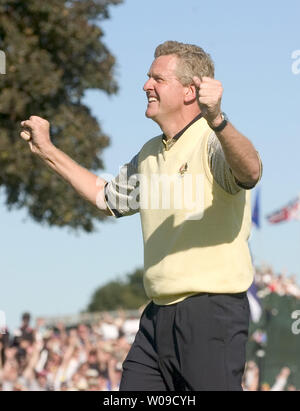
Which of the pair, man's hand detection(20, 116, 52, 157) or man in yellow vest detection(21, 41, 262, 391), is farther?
man's hand detection(20, 116, 52, 157)

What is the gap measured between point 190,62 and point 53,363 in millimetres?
11479

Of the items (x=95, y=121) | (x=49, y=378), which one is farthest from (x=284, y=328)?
(x=95, y=121)

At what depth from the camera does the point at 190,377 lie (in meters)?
4.77

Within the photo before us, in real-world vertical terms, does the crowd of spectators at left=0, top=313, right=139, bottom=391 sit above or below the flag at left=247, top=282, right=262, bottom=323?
below

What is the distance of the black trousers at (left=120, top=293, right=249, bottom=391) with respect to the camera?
4.75m

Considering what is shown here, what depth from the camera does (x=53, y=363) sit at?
16.0 meters

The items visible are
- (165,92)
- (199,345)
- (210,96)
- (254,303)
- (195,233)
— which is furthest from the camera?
(254,303)

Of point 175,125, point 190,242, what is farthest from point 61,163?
point 190,242

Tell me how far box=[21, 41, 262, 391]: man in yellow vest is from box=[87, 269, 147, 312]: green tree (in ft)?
340

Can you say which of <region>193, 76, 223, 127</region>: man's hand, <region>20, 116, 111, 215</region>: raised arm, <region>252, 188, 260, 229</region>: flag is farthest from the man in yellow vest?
<region>252, 188, 260, 229</region>: flag

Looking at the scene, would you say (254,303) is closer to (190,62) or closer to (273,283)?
(273,283)

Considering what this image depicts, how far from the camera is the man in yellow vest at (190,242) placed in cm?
476

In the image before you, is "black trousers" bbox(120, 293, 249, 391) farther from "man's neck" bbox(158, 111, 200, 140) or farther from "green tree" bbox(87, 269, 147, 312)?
"green tree" bbox(87, 269, 147, 312)

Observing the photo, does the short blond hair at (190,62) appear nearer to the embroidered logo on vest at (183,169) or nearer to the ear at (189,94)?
the ear at (189,94)
